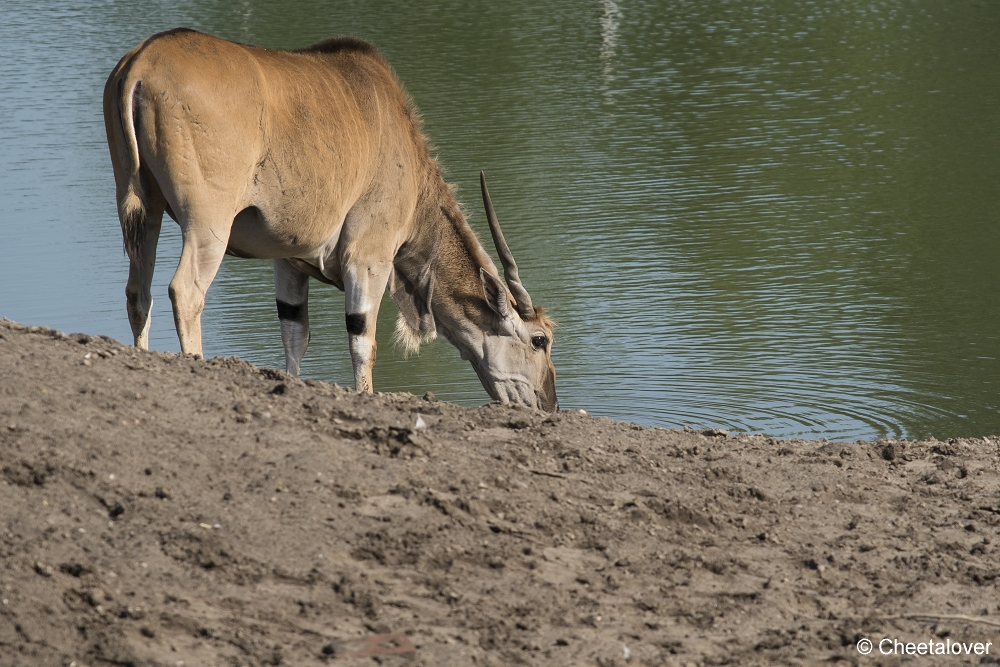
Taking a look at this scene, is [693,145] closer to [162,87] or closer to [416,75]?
[416,75]

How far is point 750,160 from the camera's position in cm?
1474

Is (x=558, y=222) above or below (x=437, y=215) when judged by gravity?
below

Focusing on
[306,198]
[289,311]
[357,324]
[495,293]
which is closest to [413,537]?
[306,198]

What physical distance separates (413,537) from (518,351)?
12.1ft

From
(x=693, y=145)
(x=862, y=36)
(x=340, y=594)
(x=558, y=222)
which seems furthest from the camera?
(x=862, y=36)

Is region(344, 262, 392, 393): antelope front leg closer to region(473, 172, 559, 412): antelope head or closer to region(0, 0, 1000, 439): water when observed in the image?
region(473, 172, 559, 412): antelope head

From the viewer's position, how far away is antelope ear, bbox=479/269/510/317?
26.1ft

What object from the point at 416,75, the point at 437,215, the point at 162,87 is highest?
the point at 162,87

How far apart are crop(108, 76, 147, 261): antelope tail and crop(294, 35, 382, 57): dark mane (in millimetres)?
2008

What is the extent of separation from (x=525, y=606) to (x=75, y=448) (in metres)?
1.67

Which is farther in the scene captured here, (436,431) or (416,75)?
(416,75)

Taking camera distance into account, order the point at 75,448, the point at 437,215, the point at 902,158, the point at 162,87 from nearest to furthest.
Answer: the point at 75,448 → the point at 162,87 → the point at 437,215 → the point at 902,158

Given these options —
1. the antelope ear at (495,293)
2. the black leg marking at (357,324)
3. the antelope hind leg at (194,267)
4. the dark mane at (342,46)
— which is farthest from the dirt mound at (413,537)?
the dark mane at (342,46)

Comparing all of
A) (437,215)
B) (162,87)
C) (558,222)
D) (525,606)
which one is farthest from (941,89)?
(525,606)
